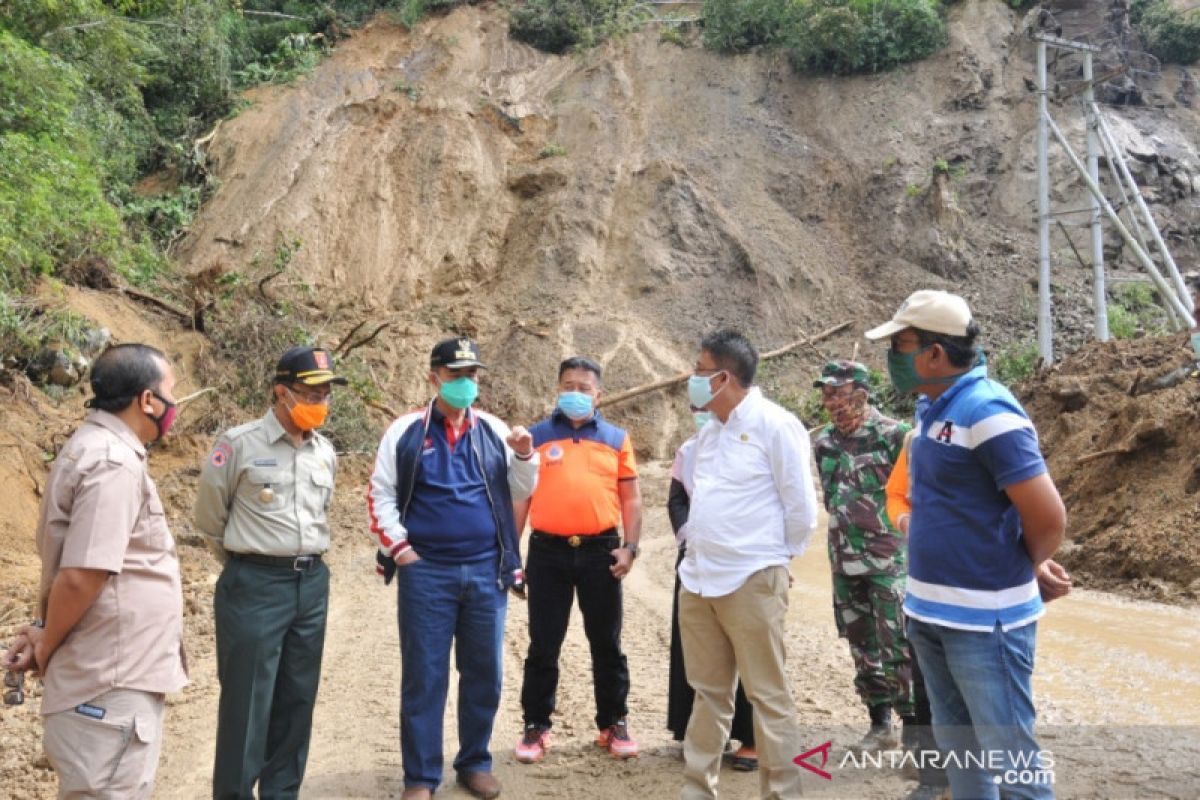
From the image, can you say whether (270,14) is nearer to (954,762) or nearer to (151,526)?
(151,526)

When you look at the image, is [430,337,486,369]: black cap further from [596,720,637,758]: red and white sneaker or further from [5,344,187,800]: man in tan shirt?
[596,720,637,758]: red and white sneaker

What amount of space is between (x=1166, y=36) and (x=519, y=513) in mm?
30795

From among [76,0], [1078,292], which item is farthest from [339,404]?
[1078,292]

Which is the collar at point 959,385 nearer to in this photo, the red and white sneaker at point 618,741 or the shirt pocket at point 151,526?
the shirt pocket at point 151,526

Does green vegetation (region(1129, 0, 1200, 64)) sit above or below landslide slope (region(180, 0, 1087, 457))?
above

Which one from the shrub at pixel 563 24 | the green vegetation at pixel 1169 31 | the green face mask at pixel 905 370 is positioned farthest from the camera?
the shrub at pixel 563 24

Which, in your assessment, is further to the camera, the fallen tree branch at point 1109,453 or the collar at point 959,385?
the fallen tree branch at point 1109,453

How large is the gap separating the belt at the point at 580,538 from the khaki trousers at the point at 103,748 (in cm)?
233

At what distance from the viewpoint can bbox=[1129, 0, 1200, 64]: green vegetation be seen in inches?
1080

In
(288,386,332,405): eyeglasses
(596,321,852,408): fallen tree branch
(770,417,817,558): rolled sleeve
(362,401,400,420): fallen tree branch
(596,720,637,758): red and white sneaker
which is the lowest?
(596,720,637,758): red and white sneaker

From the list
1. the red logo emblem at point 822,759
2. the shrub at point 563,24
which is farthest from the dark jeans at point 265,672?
the shrub at point 563,24

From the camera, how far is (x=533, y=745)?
4.93 m

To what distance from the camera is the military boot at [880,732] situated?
488 cm

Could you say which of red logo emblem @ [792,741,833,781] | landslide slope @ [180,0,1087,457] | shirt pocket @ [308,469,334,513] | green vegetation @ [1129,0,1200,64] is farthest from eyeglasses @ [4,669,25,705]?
green vegetation @ [1129,0,1200,64]
